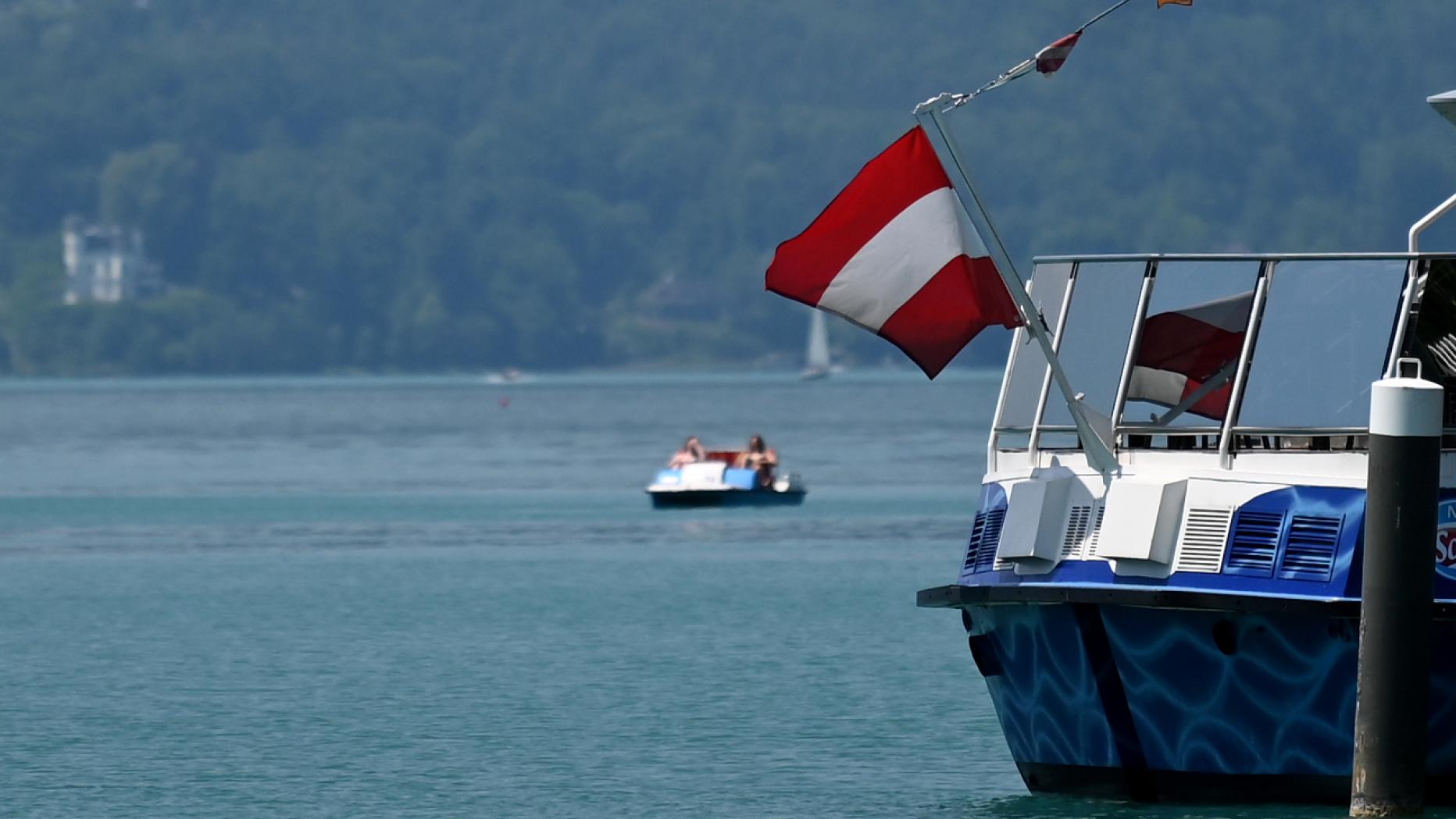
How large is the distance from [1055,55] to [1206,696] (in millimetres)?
4206

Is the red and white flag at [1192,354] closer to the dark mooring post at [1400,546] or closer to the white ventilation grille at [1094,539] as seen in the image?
the white ventilation grille at [1094,539]

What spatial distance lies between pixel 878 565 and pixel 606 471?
49.0 meters

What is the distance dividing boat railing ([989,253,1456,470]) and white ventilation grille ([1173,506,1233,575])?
0.40m

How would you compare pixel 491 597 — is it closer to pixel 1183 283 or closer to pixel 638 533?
pixel 638 533

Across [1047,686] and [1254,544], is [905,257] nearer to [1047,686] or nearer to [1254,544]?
[1254,544]

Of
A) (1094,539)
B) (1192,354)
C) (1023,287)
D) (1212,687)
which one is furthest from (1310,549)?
(1023,287)

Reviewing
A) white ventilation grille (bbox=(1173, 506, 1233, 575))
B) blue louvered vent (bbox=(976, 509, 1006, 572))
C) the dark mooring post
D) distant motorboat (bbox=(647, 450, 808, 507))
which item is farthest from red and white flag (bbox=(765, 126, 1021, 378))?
distant motorboat (bbox=(647, 450, 808, 507))

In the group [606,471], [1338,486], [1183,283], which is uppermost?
[1183,283]

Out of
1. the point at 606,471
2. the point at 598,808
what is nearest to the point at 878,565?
the point at 598,808

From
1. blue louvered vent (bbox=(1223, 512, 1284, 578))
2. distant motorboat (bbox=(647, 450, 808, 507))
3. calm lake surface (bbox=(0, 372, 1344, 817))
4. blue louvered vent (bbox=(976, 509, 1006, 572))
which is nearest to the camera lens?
blue louvered vent (bbox=(1223, 512, 1284, 578))

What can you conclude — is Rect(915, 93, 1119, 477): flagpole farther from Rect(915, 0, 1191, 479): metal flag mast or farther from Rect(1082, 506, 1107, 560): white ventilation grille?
Rect(1082, 506, 1107, 560): white ventilation grille

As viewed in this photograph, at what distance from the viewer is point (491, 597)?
45.3m

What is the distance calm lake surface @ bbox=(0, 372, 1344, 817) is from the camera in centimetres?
2362

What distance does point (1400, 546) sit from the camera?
17172 millimetres
